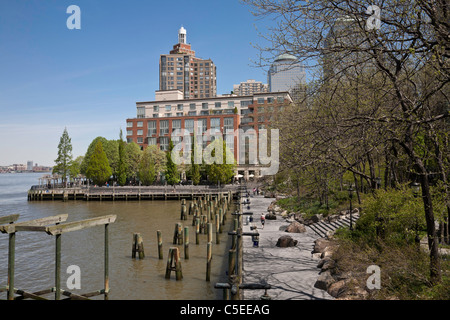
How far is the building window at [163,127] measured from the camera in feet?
330

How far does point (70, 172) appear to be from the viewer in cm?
9956

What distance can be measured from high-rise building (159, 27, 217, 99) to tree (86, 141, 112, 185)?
92072 mm

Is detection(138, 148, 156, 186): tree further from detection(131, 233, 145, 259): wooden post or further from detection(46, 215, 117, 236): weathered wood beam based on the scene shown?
detection(46, 215, 117, 236): weathered wood beam

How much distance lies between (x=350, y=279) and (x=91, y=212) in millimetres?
44048

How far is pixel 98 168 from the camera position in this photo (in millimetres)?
80125

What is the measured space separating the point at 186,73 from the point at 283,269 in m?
164

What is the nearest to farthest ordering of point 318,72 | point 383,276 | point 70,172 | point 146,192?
point 383,276 < point 318,72 < point 146,192 < point 70,172

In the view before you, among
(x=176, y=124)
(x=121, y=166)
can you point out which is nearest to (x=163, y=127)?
(x=176, y=124)

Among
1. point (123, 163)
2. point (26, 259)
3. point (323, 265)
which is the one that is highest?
point (123, 163)

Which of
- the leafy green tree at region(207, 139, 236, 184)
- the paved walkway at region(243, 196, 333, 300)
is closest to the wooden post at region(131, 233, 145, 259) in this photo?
the paved walkway at region(243, 196, 333, 300)

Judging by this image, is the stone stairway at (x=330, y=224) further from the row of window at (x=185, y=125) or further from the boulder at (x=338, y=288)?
the row of window at (x=185, y=125)

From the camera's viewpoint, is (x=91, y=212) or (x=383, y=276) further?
(x=91, y=212)
